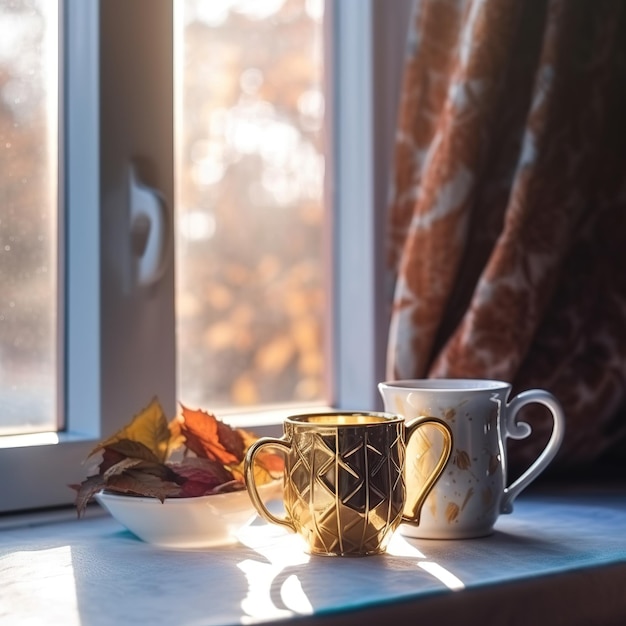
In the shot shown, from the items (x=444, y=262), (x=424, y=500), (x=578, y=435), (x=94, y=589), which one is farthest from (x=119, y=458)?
(x=578, y=435)

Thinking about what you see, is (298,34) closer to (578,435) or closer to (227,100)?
(227,100)

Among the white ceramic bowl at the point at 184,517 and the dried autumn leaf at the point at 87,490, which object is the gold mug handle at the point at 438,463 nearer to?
the white ceramic bowl at the point at 184,517

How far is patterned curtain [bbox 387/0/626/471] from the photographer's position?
113cm

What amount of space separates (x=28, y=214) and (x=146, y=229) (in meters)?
0.14

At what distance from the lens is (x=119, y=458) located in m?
0.90

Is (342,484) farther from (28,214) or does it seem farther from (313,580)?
(28,214)

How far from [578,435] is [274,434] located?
0.39 metres

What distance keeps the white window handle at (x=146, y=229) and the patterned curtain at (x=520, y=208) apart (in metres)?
0.31

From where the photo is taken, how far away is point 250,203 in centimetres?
145

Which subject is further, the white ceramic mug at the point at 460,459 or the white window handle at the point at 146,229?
the white window handle at the point at 146,229

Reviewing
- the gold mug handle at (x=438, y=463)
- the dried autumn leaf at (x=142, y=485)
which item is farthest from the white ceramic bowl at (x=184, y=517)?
the gold mug handle at (x=438, y=463)

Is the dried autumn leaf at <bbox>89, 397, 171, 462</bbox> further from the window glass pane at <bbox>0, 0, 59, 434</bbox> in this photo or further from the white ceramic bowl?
the window glass pane at <bbox>0, 0, 59, 434</bbox>

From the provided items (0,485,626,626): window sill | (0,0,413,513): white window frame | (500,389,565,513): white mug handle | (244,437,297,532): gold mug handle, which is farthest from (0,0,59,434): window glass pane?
(500,389,565,513): white mug handle

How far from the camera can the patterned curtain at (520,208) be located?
1132 mm
